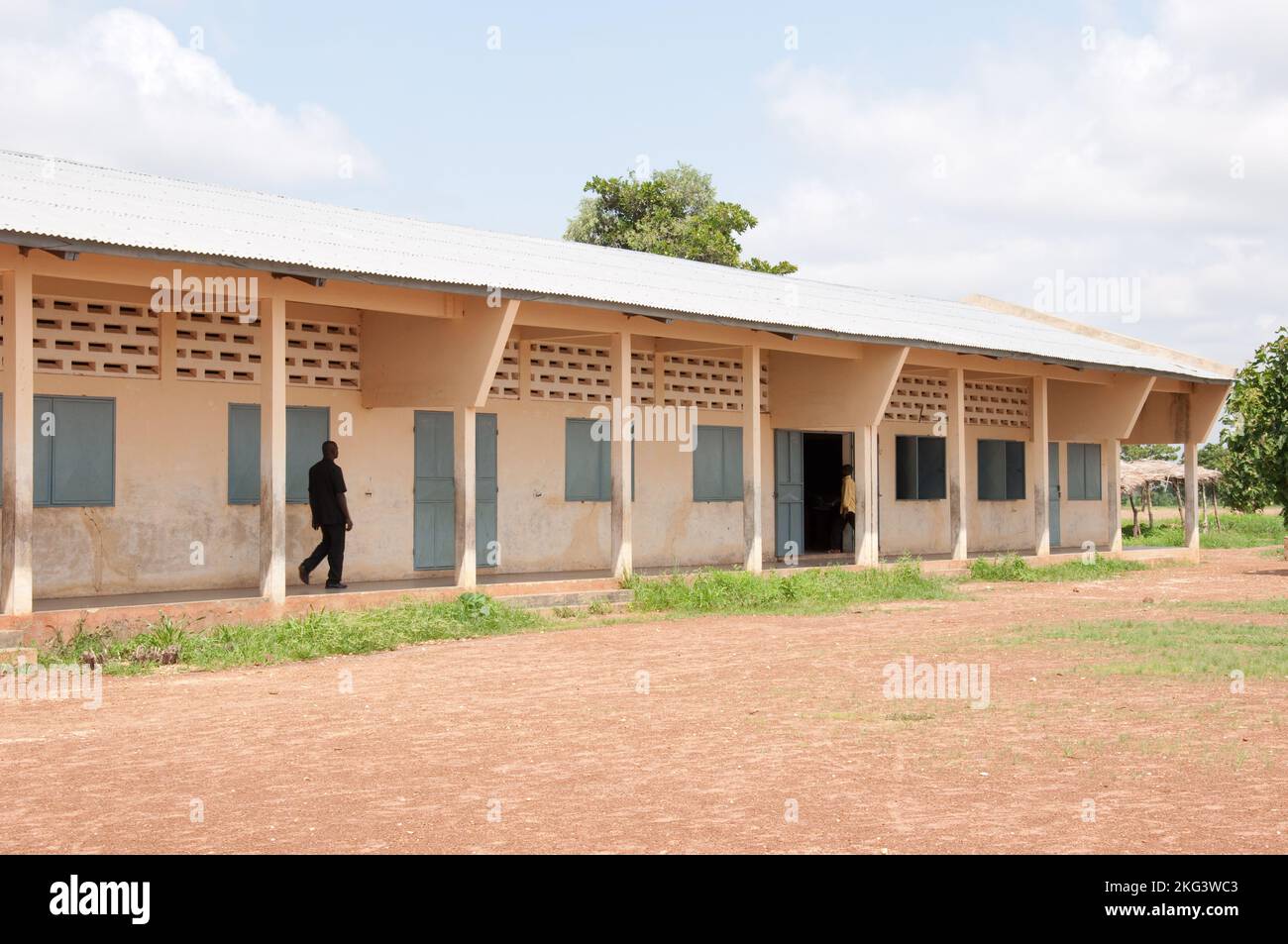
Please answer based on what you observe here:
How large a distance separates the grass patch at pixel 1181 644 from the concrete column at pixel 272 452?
6.64m

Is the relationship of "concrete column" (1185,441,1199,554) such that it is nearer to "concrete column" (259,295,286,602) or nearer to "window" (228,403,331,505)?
"window" (228,403,331,505)

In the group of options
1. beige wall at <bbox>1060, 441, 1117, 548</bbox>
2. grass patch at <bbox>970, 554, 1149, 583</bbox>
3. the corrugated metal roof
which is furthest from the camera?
beige wall at <bbox>1060, 441, 1117, 548</bbox>

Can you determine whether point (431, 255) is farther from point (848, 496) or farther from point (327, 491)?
point (848, 496)

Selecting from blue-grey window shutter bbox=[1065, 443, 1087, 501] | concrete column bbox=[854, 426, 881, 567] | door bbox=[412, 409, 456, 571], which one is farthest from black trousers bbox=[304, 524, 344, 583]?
blue-grey window shutter bbox=[1065, 443, 1087, 501]

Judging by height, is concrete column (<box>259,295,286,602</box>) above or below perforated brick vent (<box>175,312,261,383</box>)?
below

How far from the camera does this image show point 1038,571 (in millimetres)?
20031

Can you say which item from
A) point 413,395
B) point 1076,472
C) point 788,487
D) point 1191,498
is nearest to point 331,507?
point 413,395

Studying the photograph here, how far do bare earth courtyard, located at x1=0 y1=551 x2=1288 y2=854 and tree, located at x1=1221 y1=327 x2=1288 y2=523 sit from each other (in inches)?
489

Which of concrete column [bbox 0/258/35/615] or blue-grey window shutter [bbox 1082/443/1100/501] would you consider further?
blue-grey window shutter [bbox 1082/443/1100/501]

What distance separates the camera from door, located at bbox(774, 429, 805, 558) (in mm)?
19562

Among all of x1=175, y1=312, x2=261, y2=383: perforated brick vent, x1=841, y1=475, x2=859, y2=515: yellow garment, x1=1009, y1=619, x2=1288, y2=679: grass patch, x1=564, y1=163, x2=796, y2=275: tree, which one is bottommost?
x1=1009, y1=619, x2=1288, y2=679: grass patch

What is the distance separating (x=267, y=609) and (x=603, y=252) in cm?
846
